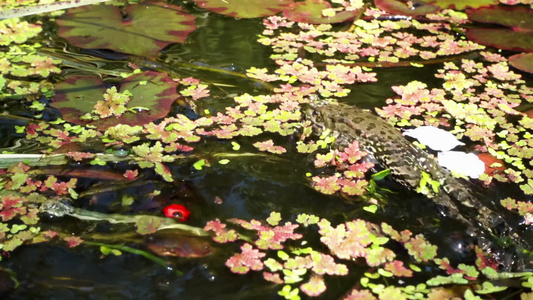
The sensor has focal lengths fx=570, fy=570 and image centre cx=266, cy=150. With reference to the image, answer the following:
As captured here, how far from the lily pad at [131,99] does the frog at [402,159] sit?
0.94m

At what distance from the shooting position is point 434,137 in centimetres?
344

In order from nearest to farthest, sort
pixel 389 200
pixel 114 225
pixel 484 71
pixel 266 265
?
pixel 266 265 < pixel 114 225 < pixel 389 200 < pixel 484 71

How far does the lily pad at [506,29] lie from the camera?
462 cm

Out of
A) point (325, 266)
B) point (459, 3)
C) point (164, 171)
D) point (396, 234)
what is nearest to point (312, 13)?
point (459, 3)

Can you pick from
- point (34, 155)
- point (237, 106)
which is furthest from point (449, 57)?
point (34, 155)

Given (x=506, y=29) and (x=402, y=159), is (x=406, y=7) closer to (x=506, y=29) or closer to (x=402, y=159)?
(x=506, y=29)

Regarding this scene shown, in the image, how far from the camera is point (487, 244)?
2.61 metres

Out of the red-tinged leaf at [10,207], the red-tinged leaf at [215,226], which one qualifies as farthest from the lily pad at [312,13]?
the red-tinged leaf at [10,207]

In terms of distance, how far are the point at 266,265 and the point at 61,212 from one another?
40.9 inches

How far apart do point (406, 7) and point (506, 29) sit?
0.88m

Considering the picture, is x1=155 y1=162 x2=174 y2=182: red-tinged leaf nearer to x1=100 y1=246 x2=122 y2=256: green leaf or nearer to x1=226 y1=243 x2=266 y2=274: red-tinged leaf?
x1=100 y1=246 x2=122 y2=256: green leaf

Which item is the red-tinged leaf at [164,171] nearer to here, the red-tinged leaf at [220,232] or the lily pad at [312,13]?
the red-tinged leaf at [220,232]

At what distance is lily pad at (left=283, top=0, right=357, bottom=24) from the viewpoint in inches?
192

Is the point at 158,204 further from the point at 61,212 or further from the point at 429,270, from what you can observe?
the point at 429,270
